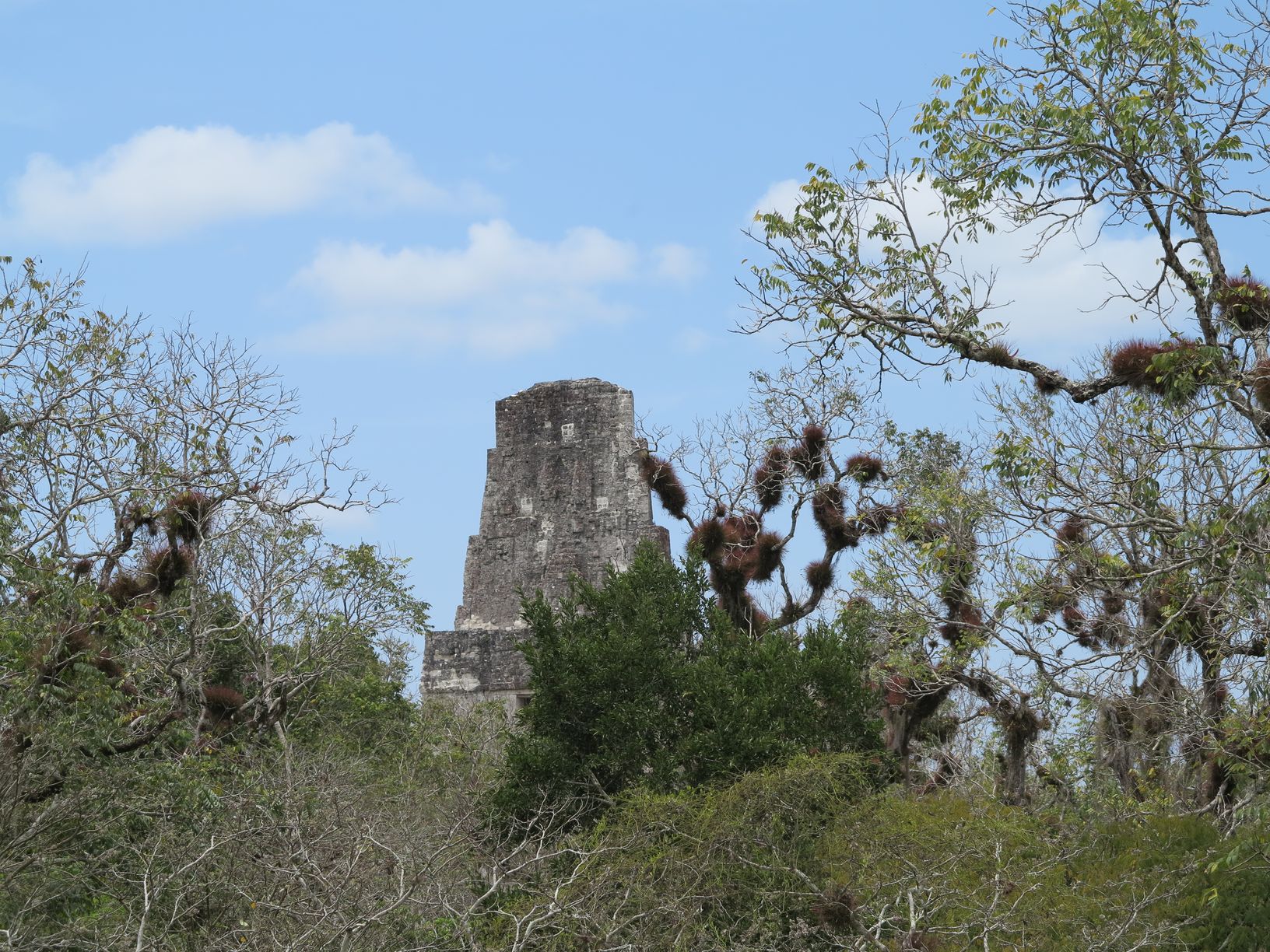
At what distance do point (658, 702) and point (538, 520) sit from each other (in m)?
4.97

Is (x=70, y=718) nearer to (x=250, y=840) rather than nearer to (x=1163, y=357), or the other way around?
(x=250, y=840)

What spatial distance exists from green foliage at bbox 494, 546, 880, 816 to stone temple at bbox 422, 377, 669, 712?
137 inches

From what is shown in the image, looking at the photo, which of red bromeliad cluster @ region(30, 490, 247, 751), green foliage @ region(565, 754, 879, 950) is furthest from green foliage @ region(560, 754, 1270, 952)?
red bromeliad cluster @ region(30, 490, 247, 751)

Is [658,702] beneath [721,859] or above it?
above

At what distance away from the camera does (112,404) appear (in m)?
9.62

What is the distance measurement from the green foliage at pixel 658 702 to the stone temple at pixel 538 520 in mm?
3476

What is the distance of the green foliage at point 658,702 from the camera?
10.6 metres

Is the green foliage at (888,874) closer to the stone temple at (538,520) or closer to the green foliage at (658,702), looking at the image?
the green foliage at (658,702)

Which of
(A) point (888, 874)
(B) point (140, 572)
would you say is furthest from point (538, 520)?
(A) point (888, 874)

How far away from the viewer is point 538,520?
51.7 feet

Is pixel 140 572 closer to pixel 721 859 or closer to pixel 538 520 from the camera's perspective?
pixel 721 859

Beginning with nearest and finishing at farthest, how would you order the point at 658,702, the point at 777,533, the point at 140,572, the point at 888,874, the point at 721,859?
1. the point at 888,874
2. the point at 721,859
3. the point at 140,572
4. the point at 658,702
5. the point at 777,533

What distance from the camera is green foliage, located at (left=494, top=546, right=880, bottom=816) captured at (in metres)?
10.6

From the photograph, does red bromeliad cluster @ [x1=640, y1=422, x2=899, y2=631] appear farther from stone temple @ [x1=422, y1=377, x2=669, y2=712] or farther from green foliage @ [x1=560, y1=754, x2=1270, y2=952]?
green foliage @ [x1=560, y1=754, x2=1270, y2=952]
